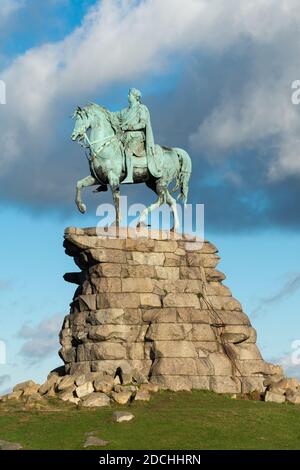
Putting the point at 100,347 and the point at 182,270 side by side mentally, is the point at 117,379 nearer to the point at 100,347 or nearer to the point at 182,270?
the point at 100,347

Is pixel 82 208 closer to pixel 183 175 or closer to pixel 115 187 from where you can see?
pixel 115 187

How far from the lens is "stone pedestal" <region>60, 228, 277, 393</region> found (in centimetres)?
3588

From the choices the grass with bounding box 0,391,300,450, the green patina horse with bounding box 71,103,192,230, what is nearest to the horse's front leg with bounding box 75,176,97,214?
the green patina horse with bounding box 71,103,192,230

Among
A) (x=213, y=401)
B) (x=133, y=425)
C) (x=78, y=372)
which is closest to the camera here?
(x=133, y=425)

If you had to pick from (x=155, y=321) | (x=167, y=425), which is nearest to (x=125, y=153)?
(x=155, y=321)

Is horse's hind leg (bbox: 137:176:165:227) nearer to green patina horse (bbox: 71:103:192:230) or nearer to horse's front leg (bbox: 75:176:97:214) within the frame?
green patina horse (bbox: 71:103:192:230)

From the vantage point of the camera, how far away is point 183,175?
1606 inches

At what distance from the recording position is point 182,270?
3884 centimetres

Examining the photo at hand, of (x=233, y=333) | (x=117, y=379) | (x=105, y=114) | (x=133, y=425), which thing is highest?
(x=105, y=114)

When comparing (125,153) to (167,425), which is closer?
(167,425)

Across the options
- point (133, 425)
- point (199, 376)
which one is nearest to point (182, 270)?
point (199, 376)

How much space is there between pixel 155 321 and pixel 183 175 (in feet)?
25.1
